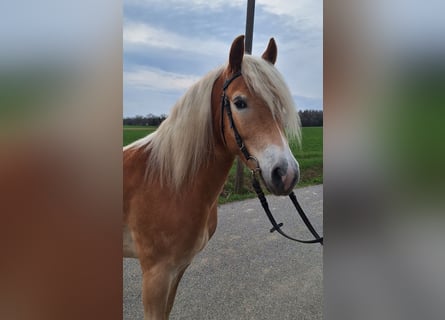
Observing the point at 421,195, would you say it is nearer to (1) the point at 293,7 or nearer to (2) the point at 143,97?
(1) the point at 293,7

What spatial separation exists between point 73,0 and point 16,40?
0.62ft

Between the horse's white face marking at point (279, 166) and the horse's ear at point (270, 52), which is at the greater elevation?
the horse's ear at point (270, 52)

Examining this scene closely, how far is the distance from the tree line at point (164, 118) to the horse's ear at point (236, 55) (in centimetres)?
31

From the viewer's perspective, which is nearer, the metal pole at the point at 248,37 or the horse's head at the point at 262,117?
the horse's head at the point at 262,117

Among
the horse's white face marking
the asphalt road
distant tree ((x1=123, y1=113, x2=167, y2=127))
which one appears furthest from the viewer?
the asphalt road

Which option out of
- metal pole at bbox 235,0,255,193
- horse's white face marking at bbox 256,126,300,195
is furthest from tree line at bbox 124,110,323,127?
metal pole at bbox 235,0,255,193

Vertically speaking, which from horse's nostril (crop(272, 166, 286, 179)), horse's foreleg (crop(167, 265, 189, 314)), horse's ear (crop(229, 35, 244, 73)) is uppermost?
horse's ear (crop(229, 35, 244, 73))

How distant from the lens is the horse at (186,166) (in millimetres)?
1023

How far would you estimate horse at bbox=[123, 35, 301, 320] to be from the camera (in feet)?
3.36

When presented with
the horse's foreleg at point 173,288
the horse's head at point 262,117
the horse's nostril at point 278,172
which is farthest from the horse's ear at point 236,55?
the horse's foreleg at point 173,288

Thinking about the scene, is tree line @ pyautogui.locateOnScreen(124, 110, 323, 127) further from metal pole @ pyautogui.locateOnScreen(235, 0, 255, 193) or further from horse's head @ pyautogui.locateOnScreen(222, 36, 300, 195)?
metal pole @ pyautogui.locateOnScreen(235, 0, 255, 193)

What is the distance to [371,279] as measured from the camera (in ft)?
2.96

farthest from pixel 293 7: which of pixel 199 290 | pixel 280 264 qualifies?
pixel 199 290

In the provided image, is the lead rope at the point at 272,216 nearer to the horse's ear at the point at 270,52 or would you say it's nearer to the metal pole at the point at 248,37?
the metal pole at the point at 248,37
